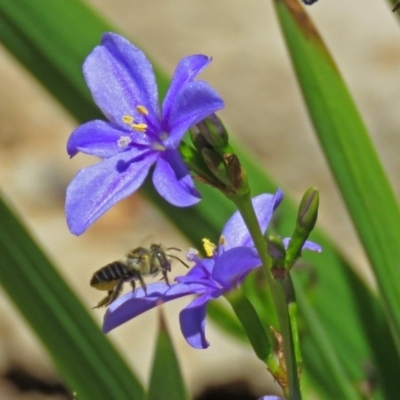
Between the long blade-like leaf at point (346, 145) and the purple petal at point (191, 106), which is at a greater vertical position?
the purple petal at point (191, 106)

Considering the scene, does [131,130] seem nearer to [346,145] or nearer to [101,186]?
[101,186]

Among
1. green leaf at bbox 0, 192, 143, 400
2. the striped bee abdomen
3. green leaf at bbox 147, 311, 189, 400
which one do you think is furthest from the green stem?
green leaf at bbox 0, 192, 143, 400

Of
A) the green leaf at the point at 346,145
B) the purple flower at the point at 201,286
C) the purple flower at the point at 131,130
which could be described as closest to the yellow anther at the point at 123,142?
the purple flower at the point at 131,130

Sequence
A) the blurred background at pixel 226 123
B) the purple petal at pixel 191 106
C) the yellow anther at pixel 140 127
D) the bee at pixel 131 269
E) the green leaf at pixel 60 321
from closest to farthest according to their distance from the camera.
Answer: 1. the purple petal at pixel 191 106
2. the yellow anther at pixel 140 127
3. the bee at pixel 131 269
4. the green leaf at pixel 60 321
5. the blurred background at pixel 226 123

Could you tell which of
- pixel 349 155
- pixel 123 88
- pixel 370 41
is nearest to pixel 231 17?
pixel 370 41

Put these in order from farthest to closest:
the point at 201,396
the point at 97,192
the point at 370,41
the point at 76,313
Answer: the point at 370,41 → the point at 201,396 → the point at 76,313 → the point at 97,192

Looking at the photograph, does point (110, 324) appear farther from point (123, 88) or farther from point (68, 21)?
point (68, 21)

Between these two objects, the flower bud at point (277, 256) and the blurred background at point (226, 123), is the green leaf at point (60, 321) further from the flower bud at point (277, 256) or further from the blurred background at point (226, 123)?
the blurred background at point (226, 123)
